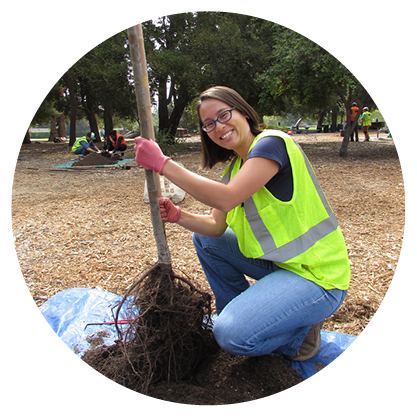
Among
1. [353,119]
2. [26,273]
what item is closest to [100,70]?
[353,119]

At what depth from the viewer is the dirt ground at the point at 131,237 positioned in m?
2.50

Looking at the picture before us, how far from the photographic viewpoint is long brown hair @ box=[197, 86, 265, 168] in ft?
5.32

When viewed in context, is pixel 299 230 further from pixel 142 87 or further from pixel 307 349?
pixel 142 87

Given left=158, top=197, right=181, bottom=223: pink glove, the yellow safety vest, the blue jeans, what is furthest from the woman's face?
the blue jeans

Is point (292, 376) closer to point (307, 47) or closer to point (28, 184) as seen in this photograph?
point (28, 184)

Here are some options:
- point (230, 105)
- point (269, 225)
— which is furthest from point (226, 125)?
point (269, 225)

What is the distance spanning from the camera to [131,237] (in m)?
3.73

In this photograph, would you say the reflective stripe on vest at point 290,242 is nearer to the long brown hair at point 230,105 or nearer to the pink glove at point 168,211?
the long brown hair at point 230,105

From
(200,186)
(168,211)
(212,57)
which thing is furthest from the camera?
(212,57)

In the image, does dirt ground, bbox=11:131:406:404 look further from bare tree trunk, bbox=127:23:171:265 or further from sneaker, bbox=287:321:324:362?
bare tree trunk, bbox=127:23:171:265

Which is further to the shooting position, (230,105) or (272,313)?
(230,105)

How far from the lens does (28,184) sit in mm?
6938

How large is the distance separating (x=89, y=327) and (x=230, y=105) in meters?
1.65

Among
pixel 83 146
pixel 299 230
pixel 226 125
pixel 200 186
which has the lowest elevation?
pixel 83 146
